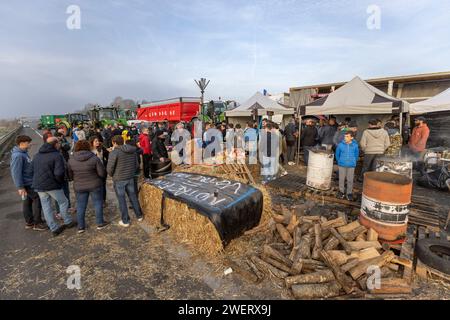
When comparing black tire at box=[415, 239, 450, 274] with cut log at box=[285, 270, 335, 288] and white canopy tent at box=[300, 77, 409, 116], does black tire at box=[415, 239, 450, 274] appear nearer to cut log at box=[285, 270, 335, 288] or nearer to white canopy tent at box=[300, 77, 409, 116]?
cut log at box=[285, 270, 335, 288]

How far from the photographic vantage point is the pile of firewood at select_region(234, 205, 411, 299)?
9.95 feet

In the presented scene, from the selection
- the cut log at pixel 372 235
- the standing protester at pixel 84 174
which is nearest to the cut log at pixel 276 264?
the cut log at pixel 372 235

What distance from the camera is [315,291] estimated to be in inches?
118

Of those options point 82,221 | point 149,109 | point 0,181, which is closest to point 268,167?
point 82,221

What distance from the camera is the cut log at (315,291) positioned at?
2984 millimetres

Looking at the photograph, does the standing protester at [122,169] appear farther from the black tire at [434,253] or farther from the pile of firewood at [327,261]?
the black tire at [434,253]

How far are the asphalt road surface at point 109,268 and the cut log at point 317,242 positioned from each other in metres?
0.88

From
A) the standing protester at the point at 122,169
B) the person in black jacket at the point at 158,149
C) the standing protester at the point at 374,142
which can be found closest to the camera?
the standing protester at the point at 122,169

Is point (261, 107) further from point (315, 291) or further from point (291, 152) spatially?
point (315, 291)

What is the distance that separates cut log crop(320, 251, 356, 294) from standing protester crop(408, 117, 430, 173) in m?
7.36

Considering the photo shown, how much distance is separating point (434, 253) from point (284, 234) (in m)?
2.27

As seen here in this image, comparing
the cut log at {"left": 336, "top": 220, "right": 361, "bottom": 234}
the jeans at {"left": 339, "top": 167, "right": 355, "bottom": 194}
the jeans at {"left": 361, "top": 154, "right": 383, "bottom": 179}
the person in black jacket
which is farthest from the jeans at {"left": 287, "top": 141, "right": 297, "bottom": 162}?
the cut log at {"left": 336, "top": 220, "right": 361, "bottom": 234}
